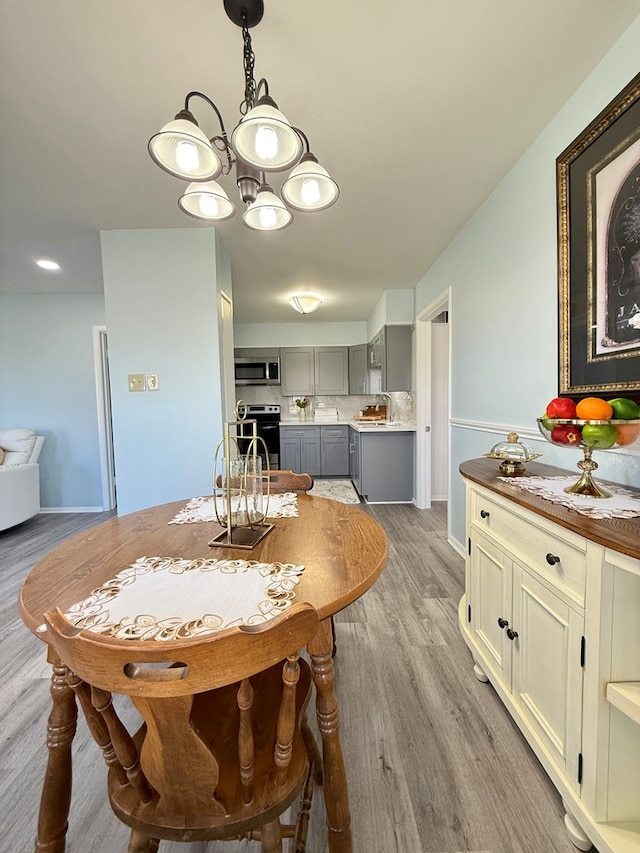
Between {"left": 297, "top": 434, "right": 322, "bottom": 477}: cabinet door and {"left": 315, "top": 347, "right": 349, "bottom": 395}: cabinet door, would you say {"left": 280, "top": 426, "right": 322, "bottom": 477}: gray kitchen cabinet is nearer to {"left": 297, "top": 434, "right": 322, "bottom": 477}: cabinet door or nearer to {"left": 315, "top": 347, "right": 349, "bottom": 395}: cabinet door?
{"left": 297, "top": 434, "right": 322, "bottom": 477}: cabinet door

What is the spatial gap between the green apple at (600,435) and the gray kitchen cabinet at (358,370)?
4300mm

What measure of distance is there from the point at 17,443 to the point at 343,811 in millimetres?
4288

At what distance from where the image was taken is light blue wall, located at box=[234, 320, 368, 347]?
5.47m

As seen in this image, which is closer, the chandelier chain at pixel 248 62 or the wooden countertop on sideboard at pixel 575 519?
the wooden countertop on sideboard at pixel 575 519

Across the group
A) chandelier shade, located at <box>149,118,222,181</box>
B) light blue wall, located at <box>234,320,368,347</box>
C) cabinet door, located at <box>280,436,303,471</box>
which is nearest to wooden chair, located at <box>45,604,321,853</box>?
chandelier shade, located at <box>149,118,222,181</box>

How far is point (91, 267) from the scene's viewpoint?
321cm

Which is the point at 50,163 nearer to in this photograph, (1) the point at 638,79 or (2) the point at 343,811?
(1) the point at 638,79

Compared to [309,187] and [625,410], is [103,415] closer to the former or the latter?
[309,187]

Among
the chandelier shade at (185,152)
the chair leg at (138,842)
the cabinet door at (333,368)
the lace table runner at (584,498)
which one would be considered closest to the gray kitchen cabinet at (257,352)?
the cabinet door at (333,368)

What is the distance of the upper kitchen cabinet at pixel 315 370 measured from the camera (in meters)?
5.42

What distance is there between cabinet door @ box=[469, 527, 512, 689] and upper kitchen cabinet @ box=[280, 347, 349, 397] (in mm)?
4053

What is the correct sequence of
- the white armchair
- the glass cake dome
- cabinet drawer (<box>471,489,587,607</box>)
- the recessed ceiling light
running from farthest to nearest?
the white armchair → the recessed ceiling light → the glass cake dome → cabinet drawer (<box>471,489,587,607</box>)

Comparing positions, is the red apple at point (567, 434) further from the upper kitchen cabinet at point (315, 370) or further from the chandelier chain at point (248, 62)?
the upper kitchen cabinet at point (315, 370)

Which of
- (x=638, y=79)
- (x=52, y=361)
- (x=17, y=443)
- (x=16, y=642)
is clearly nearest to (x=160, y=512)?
(x=16, y=642)
